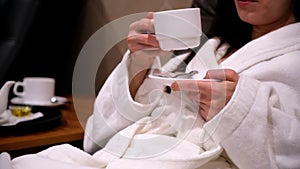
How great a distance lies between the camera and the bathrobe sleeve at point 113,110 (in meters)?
0.83

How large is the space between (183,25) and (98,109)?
1.05 ft

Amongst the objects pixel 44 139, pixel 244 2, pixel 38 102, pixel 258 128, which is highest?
pixel 244 2

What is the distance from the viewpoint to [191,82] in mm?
643

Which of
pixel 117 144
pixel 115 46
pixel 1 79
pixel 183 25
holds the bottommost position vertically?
pixel 1 79

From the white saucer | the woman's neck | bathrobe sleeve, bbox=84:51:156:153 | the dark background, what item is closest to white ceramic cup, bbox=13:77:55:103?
the white saucer

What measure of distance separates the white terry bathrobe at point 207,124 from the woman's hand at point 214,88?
1 centimetres

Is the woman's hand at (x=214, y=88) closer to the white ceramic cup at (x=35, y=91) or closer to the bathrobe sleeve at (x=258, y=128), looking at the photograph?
the bathrobe sleeve at (x=258, y=128)

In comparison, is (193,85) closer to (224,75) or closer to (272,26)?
(224,75)

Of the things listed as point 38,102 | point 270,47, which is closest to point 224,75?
point 270,47

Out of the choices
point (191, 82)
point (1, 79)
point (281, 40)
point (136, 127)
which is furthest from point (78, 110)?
point (1, 79)

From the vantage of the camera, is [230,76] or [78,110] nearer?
[230,76]

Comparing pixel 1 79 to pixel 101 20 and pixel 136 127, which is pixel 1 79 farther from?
pixel 136 127

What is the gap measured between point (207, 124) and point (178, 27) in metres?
0.16

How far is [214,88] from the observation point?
0.64m
